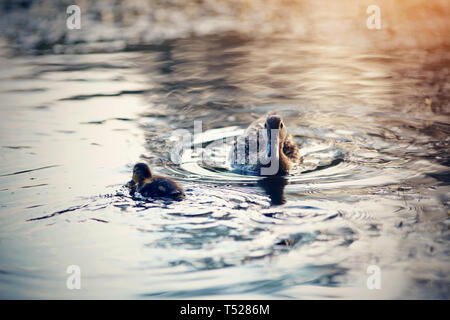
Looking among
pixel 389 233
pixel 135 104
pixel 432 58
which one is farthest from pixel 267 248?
pixel 432 58

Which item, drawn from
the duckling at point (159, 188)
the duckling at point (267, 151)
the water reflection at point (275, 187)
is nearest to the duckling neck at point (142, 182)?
the duckling at point (159, 188)

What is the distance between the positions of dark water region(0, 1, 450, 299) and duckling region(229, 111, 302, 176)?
0.71 ft

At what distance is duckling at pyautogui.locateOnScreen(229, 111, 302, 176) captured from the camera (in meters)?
6.88

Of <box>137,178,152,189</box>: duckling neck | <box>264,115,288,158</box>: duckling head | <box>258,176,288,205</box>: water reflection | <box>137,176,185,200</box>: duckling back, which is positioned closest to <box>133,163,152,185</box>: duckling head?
<box>137,178,152,189</box>: duckling neck

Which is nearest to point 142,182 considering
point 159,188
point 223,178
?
point 159,188

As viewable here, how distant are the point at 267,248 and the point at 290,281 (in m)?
0.47

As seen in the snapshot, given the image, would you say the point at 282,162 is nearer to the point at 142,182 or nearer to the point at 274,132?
the point at 274,132

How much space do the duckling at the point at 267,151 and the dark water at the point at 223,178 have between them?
0.71 ft

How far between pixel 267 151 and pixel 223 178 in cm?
66

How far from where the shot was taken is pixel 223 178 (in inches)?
262

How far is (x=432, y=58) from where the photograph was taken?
35.6ft

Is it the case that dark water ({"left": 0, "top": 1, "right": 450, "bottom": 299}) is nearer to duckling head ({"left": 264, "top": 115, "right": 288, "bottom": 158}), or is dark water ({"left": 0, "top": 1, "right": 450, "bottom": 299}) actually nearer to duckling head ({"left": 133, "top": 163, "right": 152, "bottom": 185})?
duckling head ({"left": 133, "top": 163, "right": 152, "bottom": 185})

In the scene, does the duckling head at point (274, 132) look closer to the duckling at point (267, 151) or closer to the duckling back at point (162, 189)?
the duckling at point (267, 151)

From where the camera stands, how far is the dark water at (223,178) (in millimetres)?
4547
